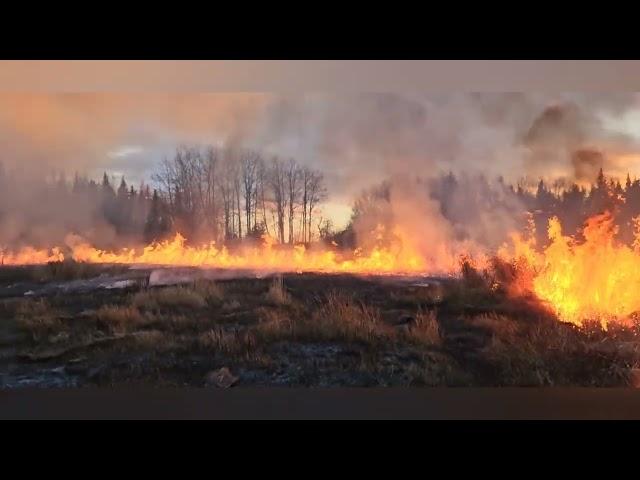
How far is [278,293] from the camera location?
334cm

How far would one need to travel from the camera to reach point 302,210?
3.37 m

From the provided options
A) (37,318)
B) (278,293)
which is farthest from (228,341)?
(37,318)

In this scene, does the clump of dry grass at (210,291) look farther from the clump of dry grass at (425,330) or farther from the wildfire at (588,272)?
the wildfire at (588,272)

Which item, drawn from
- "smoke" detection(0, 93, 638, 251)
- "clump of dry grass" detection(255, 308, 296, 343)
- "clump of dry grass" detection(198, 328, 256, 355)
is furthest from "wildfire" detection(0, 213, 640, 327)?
"clump of dry grass" detection(198, 328, 256, 355)

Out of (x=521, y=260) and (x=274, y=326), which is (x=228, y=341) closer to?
(x=274, y=326)

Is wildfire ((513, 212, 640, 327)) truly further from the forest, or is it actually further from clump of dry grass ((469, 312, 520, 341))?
clump of dry grass ((469, 312, 520, 341))

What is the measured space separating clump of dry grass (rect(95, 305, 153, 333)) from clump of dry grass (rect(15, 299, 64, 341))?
0.65 feet

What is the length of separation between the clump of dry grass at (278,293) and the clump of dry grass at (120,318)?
583 mm

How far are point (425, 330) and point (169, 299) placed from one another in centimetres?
123

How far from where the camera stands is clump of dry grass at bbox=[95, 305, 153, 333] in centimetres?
330
